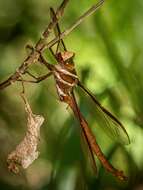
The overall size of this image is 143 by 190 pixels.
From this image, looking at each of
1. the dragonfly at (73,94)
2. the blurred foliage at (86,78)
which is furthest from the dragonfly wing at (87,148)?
Result: the blurred foliage at (86,78)

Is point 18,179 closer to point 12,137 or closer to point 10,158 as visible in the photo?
point 12,137

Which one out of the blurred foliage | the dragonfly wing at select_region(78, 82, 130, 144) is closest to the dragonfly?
the dragonfly wing at select_region(78, 82, 130, 144)

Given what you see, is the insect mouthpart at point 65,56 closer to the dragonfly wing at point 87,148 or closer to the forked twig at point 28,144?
the forked twig at point 28,144

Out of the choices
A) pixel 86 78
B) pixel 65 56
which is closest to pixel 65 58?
pixel 65 56

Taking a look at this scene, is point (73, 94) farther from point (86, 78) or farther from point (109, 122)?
point (86, 78)

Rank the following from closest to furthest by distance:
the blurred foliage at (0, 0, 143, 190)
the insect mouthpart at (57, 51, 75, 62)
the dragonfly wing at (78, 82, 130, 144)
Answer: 1. the insect mouthpart at (57, 51, 75, 62)
2. the dragonfly wing at (78, 82, 130, 144)
3. the blurred foliage at (0, 0, 143, 190)

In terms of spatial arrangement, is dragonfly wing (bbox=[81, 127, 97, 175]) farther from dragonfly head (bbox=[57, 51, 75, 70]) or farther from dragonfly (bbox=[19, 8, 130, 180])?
dragonfly head (bbox=[57, 51, 75, 70])

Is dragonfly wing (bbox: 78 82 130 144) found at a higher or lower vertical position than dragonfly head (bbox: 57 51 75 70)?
lower

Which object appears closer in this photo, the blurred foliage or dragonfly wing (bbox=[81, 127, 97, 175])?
dragonfly wing (bbox=[81, 127, 97, 175])

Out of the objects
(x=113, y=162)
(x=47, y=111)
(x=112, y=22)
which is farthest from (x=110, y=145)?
(x=112, y=22)
